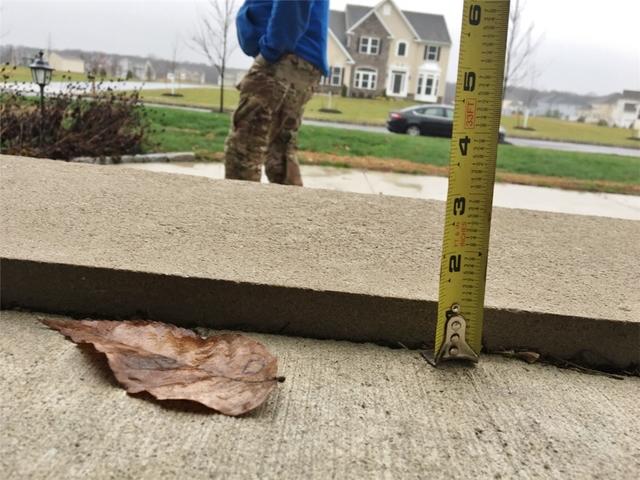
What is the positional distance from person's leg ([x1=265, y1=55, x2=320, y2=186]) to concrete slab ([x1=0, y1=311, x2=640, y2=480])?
273 cm

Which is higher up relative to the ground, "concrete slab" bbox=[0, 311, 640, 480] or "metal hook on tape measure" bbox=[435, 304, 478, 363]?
"metal hook on tape measure" bbox=[435, 304, 478, 363]

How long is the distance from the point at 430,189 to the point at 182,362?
247 inches

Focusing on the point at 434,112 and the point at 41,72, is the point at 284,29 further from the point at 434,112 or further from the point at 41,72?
the point at 434,112

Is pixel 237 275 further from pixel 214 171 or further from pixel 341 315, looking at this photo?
pixel 214 171

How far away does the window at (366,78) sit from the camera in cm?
4425

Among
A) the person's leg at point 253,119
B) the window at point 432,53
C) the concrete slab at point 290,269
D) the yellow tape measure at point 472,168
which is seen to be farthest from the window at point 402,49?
the yellow tape measure at point 472,168

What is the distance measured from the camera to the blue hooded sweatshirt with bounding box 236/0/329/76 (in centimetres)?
372

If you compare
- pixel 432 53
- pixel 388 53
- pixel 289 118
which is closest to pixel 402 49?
pixel 388 53

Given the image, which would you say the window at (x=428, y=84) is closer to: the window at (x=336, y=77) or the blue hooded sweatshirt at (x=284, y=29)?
the window at (x=336, y=77)

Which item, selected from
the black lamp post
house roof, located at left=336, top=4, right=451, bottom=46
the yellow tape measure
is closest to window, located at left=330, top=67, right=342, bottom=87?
house roof, located at left=336, top=4, right=451, bottom=46

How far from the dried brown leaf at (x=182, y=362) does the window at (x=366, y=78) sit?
44.6m

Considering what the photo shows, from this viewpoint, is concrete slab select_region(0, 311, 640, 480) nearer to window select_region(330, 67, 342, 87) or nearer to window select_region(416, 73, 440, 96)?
window select_region(330, 67, 342, 87)

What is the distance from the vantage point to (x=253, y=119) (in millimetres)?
3926

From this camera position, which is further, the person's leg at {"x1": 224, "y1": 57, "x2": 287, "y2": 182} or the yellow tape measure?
the person's leg at {"x1": 224, "y1": 57, "x2": 287, "y2": 182}
